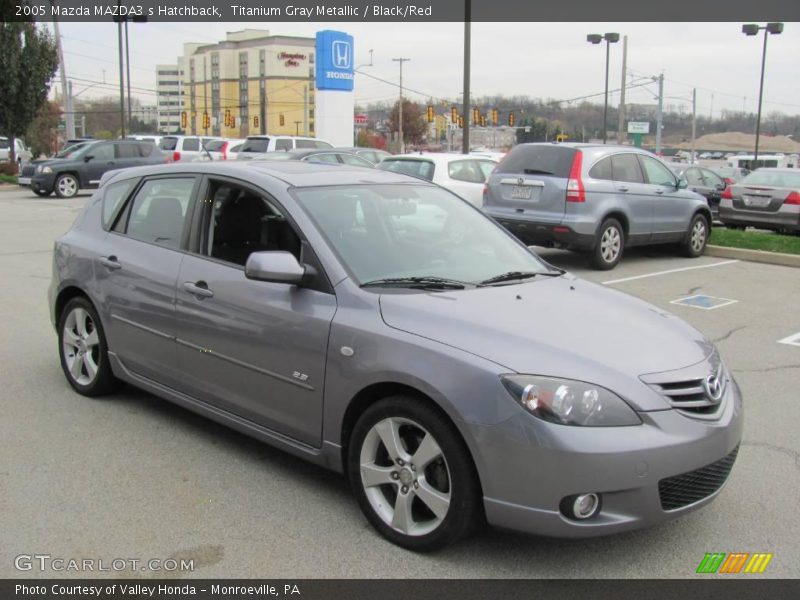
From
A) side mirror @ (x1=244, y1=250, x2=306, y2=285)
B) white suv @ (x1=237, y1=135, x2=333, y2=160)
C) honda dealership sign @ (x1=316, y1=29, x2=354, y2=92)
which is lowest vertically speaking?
side mirror @ (x1=244, y1=250, x2=306, y2=285)

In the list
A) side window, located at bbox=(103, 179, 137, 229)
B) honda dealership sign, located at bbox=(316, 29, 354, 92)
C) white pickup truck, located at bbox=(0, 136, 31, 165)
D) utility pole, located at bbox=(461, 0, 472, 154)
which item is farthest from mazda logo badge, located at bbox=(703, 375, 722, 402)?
white pickup truck, located at bbox=(0, 136, 31, 165)

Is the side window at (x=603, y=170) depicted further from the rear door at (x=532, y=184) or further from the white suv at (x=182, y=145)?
the white suv at (x=182, y=145)

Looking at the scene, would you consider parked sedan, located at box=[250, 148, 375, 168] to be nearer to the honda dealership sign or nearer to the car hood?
the car hood

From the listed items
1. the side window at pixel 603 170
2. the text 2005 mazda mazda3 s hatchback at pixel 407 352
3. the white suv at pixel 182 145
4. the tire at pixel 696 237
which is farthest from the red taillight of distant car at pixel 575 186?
the white suv at pixel 182 145

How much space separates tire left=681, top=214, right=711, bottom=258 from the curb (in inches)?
9.5

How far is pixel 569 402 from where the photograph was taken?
10.0 ft

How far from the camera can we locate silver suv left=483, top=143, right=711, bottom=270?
11.0m

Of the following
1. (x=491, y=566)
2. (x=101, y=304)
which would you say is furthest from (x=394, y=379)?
(x=101, y=304)

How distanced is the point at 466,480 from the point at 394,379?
0.52 m

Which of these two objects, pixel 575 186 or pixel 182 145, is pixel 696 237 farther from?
pixel 182 145

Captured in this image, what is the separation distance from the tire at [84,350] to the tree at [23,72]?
28.9m

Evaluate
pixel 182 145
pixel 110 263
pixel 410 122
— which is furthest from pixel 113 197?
pixel 410 122

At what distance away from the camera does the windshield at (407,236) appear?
400 centimetres
